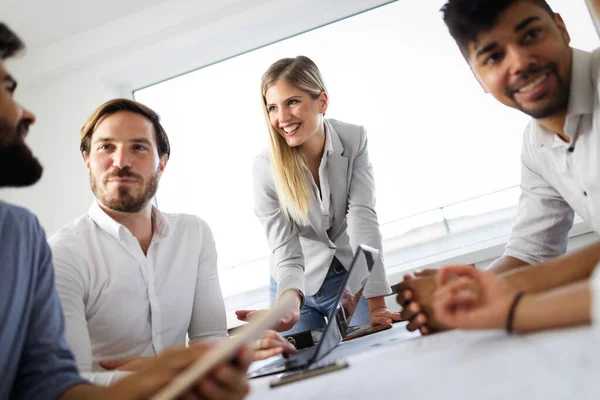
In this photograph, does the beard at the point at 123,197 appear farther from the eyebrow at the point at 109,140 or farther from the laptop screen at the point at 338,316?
the laptop screen at the point at 338,316

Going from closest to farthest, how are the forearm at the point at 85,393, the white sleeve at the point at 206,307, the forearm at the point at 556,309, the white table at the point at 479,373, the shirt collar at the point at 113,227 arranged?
the white table at the point at 479,373
the forearm at the point at 556,309
the forearm at the point at 85,393
the shirt collar at the point at 113,227
the white sleeve at the point at 206,307

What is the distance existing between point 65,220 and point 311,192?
6.31ft

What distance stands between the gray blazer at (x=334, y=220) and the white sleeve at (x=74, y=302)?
0.76 meters

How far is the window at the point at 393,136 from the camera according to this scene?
9.28 feet

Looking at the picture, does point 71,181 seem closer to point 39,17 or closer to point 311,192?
point 39,17

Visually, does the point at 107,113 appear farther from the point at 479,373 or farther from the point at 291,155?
the point at 479,373

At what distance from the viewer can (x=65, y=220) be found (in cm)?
327

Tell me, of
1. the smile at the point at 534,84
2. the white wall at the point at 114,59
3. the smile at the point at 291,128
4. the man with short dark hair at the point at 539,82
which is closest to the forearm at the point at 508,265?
the man with short dark hair at the point at 539,82

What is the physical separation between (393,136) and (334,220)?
0.96 meters

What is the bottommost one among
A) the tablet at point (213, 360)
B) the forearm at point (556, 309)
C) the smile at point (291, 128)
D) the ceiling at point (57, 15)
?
the forearm at point (556, 309)

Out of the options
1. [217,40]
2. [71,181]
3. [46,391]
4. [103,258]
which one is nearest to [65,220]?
[71,181]

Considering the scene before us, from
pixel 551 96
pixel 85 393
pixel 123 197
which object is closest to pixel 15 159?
pixel 123 197

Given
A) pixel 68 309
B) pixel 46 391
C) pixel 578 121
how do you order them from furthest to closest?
pixel 68 309
pixel 578 121
pixel 46 391

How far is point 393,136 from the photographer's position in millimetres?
2932
